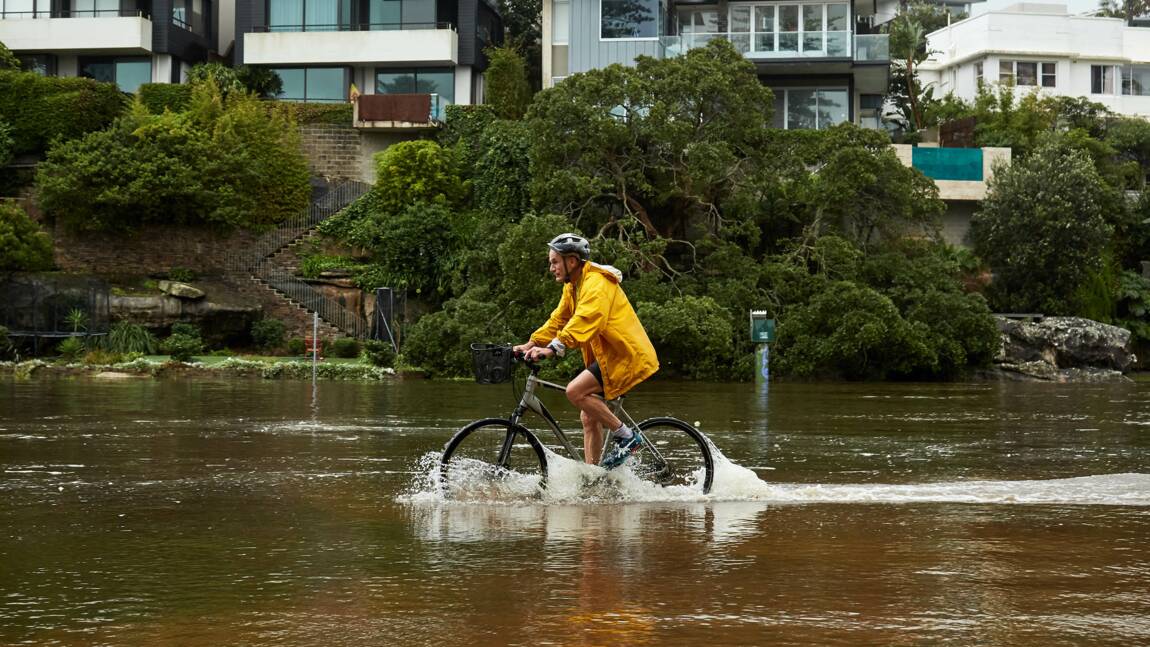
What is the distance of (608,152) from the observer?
114 ft

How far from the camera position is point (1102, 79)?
65.8 m

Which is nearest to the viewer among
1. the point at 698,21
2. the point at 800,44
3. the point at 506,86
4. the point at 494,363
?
the point at 494,363

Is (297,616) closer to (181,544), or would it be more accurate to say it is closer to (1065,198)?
(181,544)

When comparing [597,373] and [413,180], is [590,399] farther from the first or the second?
[413,180]

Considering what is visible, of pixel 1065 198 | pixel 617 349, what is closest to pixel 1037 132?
pixel 1065 198

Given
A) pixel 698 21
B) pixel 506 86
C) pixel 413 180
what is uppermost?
pixel 698 21

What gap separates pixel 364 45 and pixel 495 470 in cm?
4400

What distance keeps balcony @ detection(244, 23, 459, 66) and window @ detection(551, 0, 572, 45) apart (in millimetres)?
4091

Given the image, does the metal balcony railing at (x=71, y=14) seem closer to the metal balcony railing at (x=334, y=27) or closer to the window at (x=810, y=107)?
the metal balcony railing at (x=334, y=27)

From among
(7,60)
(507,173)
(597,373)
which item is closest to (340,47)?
(7,60)

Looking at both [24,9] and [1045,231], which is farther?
[24,9]

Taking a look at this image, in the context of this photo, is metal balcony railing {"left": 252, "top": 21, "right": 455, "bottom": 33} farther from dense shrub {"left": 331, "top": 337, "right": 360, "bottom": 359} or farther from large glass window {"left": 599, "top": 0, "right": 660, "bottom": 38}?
dense shrub {"left": 331, "top": 337, "right": 360, "bottom": 359}

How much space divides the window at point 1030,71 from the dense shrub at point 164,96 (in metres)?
37.5

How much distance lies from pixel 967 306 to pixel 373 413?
733 inches
